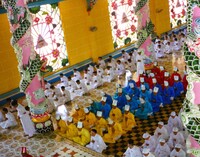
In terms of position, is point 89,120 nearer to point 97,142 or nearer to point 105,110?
point 105,110

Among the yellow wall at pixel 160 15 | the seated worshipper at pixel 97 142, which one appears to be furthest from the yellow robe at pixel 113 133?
the yellow wall at pixel 160 15

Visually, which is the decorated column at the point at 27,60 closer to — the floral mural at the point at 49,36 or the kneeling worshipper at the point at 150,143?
the kneeling worshipper at the point at 150,143

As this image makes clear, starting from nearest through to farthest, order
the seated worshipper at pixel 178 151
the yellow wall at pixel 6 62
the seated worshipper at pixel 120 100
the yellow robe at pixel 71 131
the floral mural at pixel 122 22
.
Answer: the seated worshipper at pixel 178 151 → the yellow robe at pixel 71 131 → the seated worshipper at pixel 120 100 → the yellow wall at pixel 6 62 → the floral mural at pixel 122 22

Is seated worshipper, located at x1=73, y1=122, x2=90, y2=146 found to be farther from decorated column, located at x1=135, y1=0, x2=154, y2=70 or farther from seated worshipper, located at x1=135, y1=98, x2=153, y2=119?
decorated column, located at x1=135, y1=0, x2=154, y2=70

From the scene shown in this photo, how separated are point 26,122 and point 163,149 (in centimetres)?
505

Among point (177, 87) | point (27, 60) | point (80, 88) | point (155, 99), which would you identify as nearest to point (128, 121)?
point (155, 99)

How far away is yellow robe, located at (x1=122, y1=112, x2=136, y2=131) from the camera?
35.1ft

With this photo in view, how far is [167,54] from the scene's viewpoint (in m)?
18.1

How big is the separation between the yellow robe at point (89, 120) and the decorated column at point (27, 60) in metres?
1.36

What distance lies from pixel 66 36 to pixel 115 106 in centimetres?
668

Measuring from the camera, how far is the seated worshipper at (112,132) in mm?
10070

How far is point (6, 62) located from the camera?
45.8 ft

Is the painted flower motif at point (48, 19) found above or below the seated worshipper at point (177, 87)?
above

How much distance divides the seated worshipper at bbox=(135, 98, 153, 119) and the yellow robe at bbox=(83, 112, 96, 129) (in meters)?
1.74
